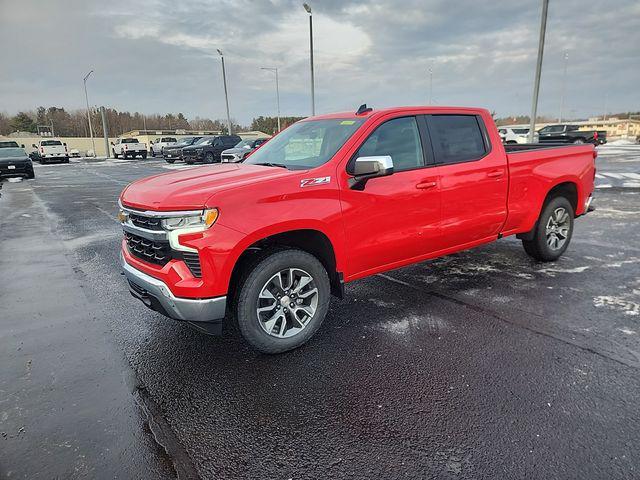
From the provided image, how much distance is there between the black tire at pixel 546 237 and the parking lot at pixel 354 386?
0.36 metres

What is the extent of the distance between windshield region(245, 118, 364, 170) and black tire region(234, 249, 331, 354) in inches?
33.3

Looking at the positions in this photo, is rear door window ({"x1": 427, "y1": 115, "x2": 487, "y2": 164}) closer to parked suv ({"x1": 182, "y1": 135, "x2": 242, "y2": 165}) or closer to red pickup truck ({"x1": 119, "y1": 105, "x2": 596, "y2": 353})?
red pickup truck ({"x1": 119, "y1": 105, "x2": 596, "y2": 353})

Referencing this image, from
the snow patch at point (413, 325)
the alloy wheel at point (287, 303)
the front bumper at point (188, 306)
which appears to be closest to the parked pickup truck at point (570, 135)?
the snow patch at point (413, 325)

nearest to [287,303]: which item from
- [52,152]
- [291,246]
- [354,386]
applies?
[291,246]

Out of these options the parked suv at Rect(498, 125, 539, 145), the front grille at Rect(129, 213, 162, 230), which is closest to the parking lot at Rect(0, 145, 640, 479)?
the front grille at Rect(129, 213, 162, 230)

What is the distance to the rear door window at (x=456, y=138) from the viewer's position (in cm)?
452

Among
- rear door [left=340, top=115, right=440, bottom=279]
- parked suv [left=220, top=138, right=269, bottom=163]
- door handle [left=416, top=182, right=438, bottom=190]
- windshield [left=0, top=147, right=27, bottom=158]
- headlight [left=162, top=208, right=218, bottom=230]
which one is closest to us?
headlight [left=162, top=208, right=218, bottom=230]

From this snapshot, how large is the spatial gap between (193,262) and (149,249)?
0.57m

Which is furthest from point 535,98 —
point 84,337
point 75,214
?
point 84,337

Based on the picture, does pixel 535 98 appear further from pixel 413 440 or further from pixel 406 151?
pixel 413 440

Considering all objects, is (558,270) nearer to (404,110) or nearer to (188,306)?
(404,110)

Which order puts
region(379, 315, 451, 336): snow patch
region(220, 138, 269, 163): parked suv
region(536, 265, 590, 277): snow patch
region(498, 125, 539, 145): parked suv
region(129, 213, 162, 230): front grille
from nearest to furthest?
region(129, 213, 162, 230): front grille
region(379, 315, 451, 336): snow patch
region(536, 265, 590, 277): snow patch
region(220, 138, 269, 163): parked suv
region(498, 125, 539, 145): parked suv

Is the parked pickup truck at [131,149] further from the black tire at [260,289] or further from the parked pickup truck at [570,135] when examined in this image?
the black tire at [260,289]

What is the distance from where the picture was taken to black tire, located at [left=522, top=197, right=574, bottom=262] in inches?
223
